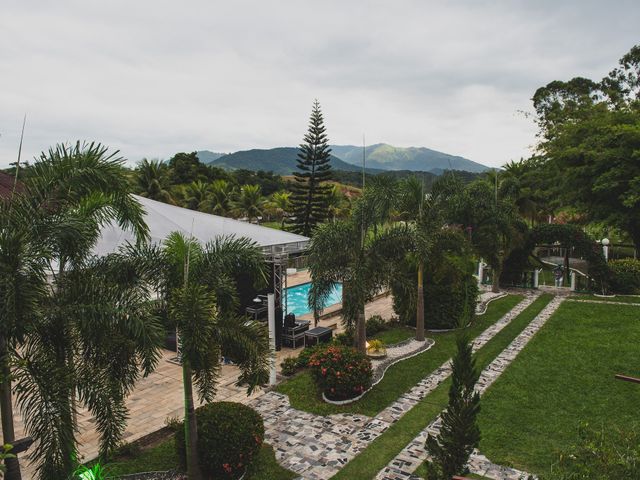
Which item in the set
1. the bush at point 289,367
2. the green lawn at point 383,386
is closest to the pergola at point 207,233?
the bush at point 289,367

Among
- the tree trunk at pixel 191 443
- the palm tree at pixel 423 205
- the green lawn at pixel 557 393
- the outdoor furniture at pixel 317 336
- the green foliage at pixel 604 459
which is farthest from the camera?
the outdoor furniture at pixel 317 336

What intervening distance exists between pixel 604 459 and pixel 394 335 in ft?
31.7

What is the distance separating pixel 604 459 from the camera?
357 centimetres

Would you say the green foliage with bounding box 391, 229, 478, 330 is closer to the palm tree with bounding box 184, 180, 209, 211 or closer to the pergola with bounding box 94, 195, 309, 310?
the pergola with bounding box 94, 195, 309, 310

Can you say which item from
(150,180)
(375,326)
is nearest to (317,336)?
(375,326)

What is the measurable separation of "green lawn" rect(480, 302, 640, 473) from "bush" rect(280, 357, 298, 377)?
414cm

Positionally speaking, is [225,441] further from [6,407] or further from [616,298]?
[616,298]

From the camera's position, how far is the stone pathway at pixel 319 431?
6.54 metres

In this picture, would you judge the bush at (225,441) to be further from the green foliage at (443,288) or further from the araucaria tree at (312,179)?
the araucaria tree at (312,179)

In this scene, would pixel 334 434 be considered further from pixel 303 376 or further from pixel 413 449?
pixel 303 376

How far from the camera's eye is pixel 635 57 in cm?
2873

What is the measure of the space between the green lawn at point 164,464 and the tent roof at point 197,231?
18.7 feet

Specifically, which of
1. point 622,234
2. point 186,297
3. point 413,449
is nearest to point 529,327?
point 413,449

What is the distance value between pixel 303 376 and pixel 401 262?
3.43m
